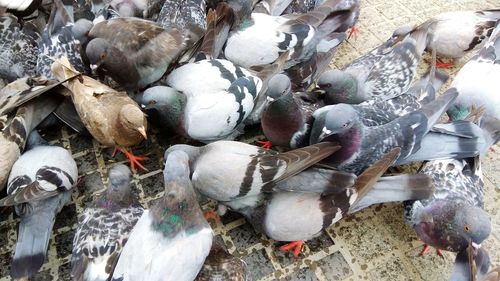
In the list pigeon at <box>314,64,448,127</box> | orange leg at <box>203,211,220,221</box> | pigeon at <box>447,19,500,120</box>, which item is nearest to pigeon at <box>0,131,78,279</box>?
orange leg at <box>203,211,220,221</box>

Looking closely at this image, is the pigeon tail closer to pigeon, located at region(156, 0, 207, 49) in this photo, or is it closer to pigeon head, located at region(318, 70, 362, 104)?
pigeon, located at region(156, 0, 207, 49)

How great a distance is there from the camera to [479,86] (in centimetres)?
402

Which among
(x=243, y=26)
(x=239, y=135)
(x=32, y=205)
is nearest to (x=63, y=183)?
(x=32, y=205)

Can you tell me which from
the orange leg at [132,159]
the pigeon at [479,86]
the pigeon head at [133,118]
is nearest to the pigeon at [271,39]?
the pigeon head at [133,118]

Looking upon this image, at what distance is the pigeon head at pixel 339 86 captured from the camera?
3.90 meters

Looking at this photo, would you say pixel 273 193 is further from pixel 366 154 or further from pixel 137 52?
pixel 137 52

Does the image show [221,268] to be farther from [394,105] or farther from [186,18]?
[186,18]

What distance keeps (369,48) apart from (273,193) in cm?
261

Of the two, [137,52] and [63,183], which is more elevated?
[137,52]

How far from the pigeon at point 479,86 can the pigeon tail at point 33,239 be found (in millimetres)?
3647

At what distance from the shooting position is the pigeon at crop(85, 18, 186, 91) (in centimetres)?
393

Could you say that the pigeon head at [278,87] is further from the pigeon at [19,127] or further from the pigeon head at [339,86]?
the pigeon at [19,127]

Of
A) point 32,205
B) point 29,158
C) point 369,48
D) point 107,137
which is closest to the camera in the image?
point 32,205

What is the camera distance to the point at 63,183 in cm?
333
